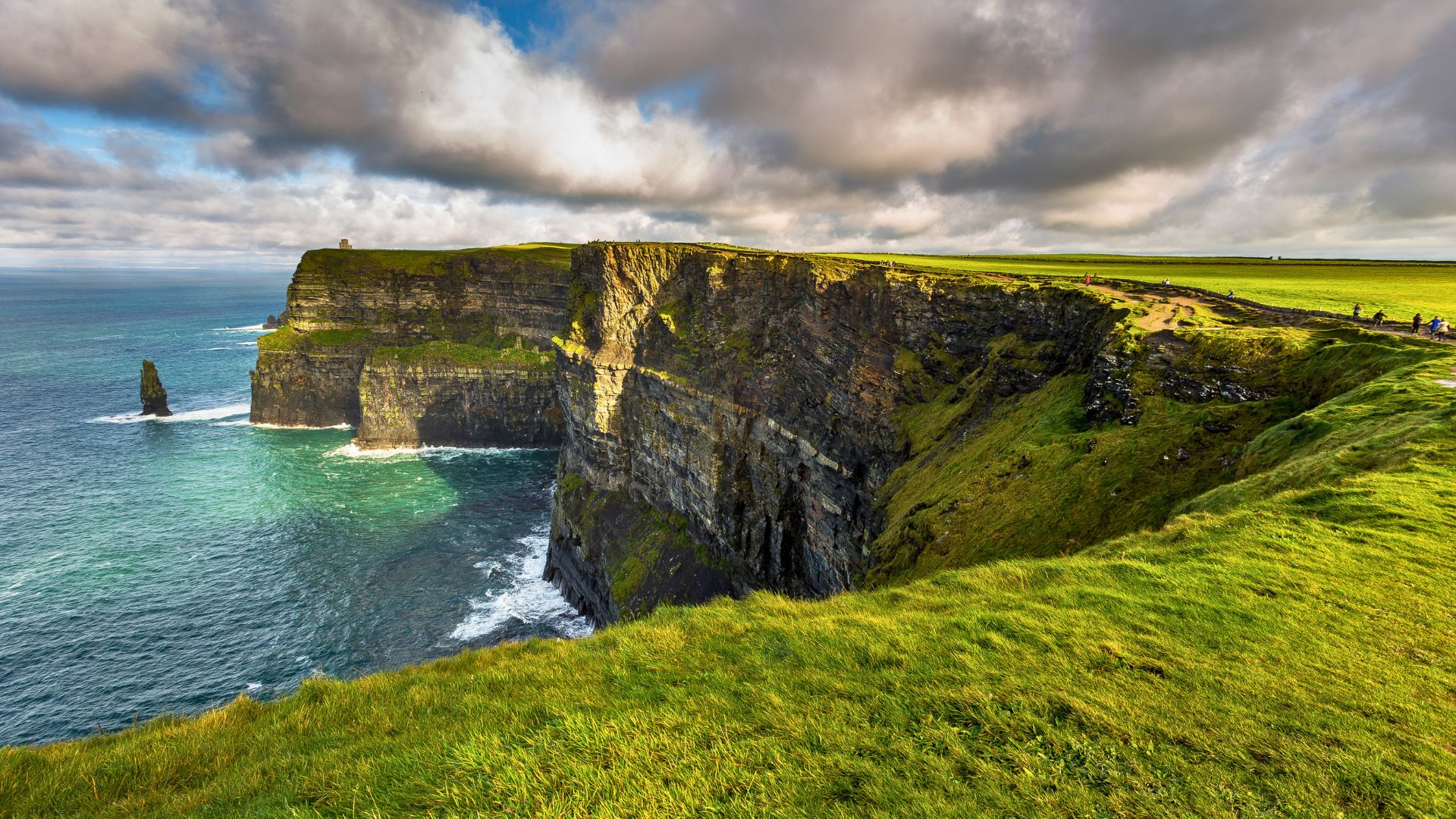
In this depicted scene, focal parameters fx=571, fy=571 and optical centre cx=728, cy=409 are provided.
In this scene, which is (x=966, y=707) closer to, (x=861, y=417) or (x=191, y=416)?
(x=861, y=417)

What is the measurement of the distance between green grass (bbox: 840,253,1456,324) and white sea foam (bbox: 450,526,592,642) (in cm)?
4735

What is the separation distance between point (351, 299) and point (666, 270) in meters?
77.0

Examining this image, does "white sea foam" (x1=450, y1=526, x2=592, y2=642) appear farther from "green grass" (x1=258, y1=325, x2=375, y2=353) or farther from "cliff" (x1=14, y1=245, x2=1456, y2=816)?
"green grass" (x1=258, y1=325, x2=375, y2=353)

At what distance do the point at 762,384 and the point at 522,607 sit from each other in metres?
30.6

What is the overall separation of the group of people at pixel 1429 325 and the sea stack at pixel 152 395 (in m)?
146

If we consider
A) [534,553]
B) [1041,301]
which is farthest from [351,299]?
[1041,301]

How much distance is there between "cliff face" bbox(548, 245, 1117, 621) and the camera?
1334 inches

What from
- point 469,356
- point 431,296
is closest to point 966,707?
point 469,356

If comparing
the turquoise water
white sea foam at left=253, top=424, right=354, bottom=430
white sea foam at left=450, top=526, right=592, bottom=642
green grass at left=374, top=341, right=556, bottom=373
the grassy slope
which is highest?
the grassy slope

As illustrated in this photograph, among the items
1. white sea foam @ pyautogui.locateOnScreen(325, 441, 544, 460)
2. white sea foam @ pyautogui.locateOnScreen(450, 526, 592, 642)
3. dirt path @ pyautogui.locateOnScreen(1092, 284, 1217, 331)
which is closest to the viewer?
dirt path @ pyautogui.locateOnScreen(1092, 284, 1217, 331)

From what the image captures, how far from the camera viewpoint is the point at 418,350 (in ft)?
333

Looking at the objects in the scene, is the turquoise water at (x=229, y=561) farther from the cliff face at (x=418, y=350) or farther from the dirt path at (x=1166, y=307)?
the dirt path at (x=1166, y=307)

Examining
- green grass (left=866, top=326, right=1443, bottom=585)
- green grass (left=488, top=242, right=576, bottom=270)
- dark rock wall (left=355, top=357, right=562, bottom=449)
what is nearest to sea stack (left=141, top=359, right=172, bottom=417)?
dark rock wall (left=355, top=357, right=562, bottom=449)

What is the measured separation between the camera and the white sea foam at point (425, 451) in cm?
9069
